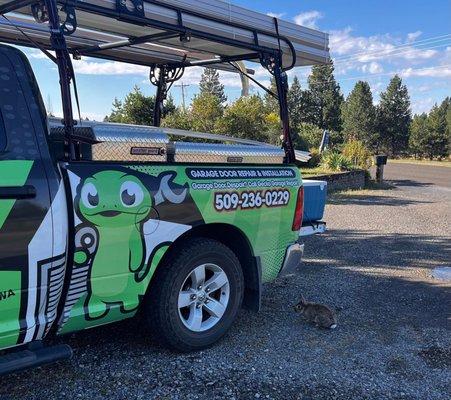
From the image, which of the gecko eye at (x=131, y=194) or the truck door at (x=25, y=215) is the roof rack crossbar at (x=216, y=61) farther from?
the truck door at (x=25, y=215)

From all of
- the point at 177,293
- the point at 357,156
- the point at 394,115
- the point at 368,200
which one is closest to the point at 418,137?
Result: the point at 394,115

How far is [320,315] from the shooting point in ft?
15.1

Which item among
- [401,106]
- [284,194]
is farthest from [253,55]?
[401,106]

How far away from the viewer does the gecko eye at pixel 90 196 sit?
306 cm

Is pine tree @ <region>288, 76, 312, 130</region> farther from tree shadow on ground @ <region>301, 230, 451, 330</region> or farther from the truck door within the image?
the truck door

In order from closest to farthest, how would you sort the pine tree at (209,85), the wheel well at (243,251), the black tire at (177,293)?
the black tire at (177,293)
the wheel well at (243,251)
the pine tree at (209,85)

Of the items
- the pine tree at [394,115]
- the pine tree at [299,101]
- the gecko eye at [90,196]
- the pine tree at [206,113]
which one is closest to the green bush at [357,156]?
the pine tree at [206,113]

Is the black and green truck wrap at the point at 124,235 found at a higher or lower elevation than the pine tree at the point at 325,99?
lower

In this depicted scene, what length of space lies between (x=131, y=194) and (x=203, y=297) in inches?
45.3

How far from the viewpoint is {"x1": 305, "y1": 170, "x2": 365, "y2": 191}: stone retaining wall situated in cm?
1633

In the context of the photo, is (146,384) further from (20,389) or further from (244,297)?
(244,297)

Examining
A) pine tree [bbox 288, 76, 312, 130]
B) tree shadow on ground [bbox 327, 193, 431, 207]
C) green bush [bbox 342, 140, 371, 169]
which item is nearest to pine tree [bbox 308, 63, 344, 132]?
pine tree [bbox 288, 76, 312, 130]

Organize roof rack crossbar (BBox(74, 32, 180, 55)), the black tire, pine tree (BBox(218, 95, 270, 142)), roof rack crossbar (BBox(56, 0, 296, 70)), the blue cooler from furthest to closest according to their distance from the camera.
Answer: pine tree (BBox(218, 95, 270, 142)), the blue cooler, roof rack crossbar (BBox(74, 32, 180, 55)), the black tire, roof rack crossbar (BBox(56, 0, 296, 70))

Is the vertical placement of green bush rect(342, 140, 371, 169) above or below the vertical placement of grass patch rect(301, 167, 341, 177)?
above
